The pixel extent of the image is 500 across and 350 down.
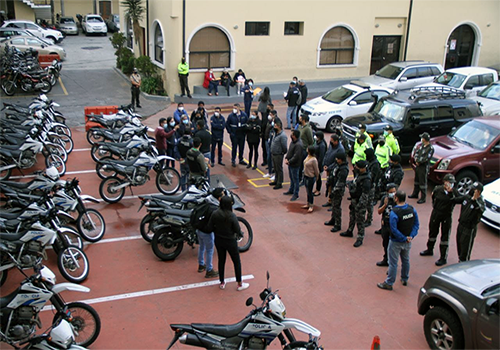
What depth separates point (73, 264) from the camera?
8625mm

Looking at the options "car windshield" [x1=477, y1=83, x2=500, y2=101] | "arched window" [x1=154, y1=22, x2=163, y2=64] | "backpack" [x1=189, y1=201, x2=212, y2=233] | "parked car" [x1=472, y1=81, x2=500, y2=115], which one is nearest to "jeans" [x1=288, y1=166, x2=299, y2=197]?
"backpack" [x1=189, y1=201, x2=212, y2=233]

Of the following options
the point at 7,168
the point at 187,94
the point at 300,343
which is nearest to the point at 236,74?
the point at 187,94

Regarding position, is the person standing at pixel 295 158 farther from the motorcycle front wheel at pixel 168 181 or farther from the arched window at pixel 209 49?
the arched window at pixel 209 49

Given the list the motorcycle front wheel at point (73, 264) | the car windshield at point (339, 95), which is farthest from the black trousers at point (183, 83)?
the motorcycle front wheel at point (73, 264)

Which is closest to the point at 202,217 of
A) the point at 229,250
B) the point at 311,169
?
the point at 229,250

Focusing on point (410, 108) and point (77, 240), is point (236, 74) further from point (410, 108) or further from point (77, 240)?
point (77, 240)

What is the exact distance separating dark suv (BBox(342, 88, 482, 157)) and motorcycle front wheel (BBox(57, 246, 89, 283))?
9254 mm

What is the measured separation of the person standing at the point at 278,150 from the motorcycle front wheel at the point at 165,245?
14.5 ft

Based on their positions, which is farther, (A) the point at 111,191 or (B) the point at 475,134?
(B) the point at 475,134

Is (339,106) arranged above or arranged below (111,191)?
above

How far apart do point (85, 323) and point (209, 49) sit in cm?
1781

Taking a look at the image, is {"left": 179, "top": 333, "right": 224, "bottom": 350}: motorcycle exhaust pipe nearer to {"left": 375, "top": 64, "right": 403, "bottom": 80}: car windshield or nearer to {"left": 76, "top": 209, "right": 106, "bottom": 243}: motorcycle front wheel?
{"left": 76, "top": 209, "right": 106, "bottom": 243}: motorcycle front wheel

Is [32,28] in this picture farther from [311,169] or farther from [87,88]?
[311,169]

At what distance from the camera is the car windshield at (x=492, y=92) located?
60.3 feet
